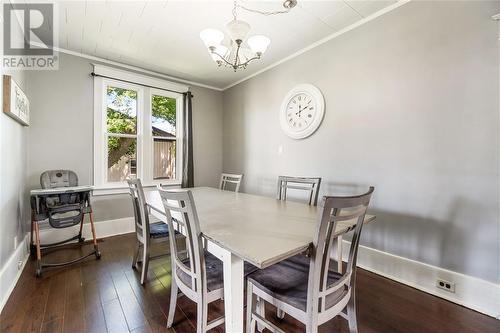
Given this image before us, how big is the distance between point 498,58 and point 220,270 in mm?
2452

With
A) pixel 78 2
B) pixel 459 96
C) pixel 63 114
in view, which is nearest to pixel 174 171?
pixel 63 114

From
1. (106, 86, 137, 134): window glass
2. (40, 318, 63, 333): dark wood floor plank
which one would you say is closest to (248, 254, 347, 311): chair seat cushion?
(40, 318, 63, 333): dark wood floor plank

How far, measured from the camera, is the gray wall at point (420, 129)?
1736 millimetres

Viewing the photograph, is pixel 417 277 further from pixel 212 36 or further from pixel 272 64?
pixel 272 64

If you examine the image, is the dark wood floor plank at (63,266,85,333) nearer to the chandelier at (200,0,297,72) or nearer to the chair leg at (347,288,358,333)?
the chair leg at (347,288,358,333)

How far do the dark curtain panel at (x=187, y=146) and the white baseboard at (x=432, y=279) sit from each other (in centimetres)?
287

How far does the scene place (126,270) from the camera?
2354mm

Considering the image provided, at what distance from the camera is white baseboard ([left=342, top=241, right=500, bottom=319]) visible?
1.69m

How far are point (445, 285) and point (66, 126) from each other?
4.49 metres

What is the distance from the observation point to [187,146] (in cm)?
406

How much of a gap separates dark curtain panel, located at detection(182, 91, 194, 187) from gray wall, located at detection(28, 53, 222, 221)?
0.99 meters

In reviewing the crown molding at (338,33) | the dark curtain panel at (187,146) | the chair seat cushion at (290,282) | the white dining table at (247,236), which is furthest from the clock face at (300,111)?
the chair seat cushion at (290,282)

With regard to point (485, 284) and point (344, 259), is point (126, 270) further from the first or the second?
point (485, 284)
